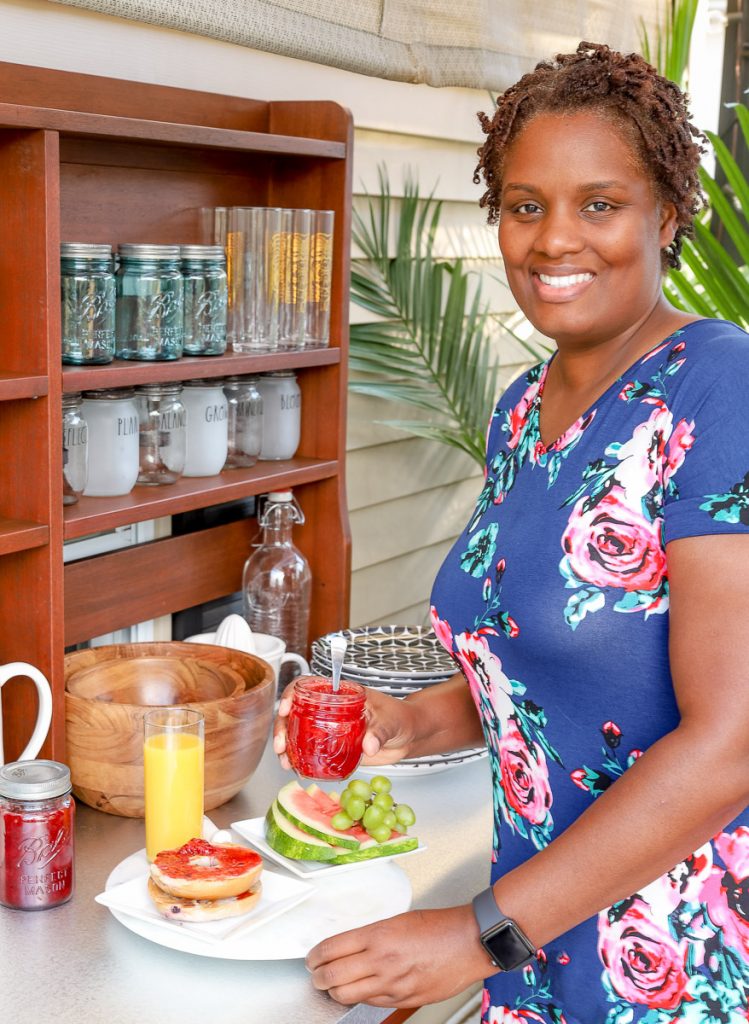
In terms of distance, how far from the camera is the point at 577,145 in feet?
4.25

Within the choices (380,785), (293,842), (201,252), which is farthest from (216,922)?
(201,252)

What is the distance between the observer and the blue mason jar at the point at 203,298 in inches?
74.8

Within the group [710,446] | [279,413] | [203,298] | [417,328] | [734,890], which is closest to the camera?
[710,446]

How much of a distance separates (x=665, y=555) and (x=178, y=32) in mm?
1375

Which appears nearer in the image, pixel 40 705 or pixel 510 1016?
pixel 510 1016

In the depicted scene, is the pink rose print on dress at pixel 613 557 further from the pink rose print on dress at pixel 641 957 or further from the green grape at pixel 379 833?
the green grape at pixel 379 833

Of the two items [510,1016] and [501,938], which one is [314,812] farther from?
[501,938]

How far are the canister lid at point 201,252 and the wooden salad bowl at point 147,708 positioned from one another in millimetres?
583

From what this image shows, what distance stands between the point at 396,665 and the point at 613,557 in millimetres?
870

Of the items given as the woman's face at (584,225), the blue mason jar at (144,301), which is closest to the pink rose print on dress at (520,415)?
the woman's face at (584,225)

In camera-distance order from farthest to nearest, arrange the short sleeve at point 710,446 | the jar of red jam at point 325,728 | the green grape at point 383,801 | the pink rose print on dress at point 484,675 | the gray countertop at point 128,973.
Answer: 1. the green grape at point 383,801
2. the jar of red jam at point 325,728
3. the pink rose print on dress at point 484,675
4. the gray countertop at point 128,973
5. the short sleeve at point 710,446

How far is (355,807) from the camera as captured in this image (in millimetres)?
1596

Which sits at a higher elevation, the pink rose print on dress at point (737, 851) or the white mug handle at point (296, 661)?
the pink rose print on dress at point (737, 851)

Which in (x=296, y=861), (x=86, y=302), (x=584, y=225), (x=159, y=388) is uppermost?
(x=584, y=225)
